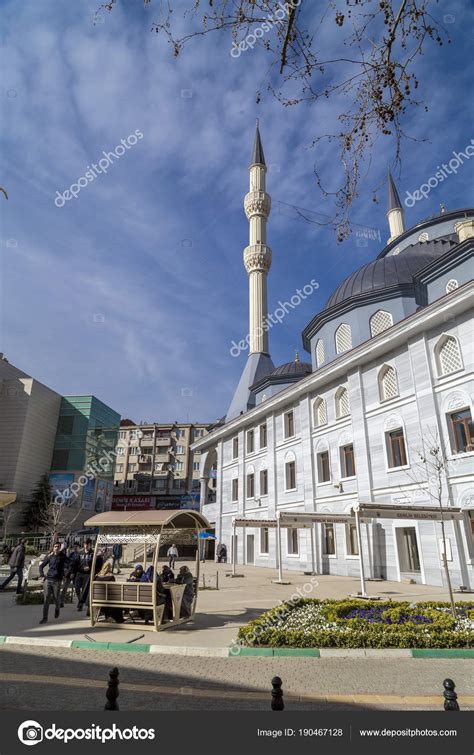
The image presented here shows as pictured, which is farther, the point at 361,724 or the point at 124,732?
the point at 361,724

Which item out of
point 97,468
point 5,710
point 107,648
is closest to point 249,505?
point 107,648

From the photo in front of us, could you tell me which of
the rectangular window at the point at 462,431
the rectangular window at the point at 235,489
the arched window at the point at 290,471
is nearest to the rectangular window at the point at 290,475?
the arched window at the point at 290,471

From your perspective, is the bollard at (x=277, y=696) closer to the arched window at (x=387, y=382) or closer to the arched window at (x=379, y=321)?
the arched window at (x=387, y=382)

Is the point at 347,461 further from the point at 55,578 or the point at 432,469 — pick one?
the point at 55,578

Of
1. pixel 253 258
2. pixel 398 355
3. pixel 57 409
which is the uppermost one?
pixel 253 258

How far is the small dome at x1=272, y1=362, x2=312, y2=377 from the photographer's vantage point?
33.5 m

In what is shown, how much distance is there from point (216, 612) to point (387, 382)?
12.7 metres

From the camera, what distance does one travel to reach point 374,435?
1984 cm

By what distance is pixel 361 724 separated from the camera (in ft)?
14.4

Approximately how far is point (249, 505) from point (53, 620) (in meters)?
21.2

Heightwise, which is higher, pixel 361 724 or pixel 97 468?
pixel 97 468

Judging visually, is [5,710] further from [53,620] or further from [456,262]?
[456,262]

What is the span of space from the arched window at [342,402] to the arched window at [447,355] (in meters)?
5.61

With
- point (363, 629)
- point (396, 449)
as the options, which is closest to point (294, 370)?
point (396, 449)
